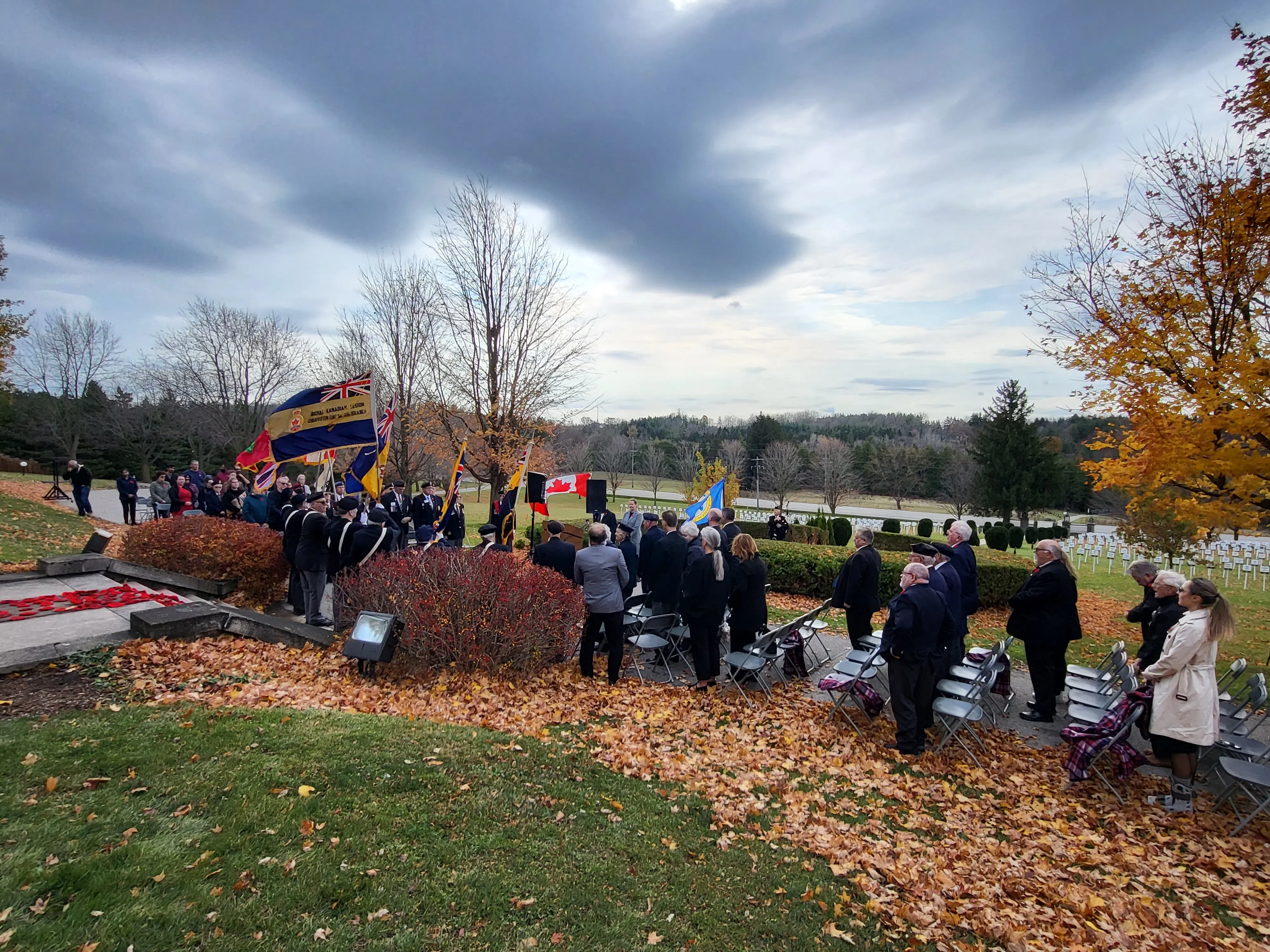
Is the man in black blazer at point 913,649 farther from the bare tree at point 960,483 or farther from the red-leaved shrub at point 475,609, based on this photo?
the bare tree at point 960,483

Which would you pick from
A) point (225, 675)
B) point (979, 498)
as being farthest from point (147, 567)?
point (979, 498)

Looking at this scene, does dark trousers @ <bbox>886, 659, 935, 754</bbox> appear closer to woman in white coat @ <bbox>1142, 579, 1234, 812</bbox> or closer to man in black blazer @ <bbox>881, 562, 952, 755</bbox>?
man in black blazer @ <bbox>881, 562, 952, 755</bbox>

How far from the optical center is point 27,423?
41.4 meters

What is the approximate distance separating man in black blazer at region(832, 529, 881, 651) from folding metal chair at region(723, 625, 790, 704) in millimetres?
894

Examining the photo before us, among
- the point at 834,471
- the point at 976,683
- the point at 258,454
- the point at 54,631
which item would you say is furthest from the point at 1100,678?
the point at 834,471

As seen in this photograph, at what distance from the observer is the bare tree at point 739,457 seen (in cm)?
6756

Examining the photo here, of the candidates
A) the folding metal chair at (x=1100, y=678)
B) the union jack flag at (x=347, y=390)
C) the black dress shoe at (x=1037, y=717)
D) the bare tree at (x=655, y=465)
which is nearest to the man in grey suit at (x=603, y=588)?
the black dress shoe at (x=1037, y=717)

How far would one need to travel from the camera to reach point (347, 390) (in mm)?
10727

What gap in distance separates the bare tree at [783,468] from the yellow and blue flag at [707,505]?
38519 millimetres

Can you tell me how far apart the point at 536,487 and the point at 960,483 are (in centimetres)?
5131

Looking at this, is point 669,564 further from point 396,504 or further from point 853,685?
point 396,504

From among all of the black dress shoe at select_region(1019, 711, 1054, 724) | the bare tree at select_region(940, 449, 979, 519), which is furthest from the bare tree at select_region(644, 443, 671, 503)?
the black dress shoe at select_region(1019, 711, 1054, 724)

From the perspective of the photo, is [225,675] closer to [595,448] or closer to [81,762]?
[81,762]

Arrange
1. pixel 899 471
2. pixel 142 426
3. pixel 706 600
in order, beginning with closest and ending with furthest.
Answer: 1. pixel 706 600
2. pixel 142 426
3. pixel 899 471
